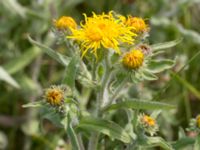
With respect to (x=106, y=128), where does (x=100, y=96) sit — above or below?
above

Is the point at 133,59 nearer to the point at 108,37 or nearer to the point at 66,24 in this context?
the point at 108,37

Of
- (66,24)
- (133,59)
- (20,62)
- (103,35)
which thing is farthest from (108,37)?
(20,62)

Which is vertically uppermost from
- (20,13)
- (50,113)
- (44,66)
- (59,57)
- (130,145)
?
(20,13)

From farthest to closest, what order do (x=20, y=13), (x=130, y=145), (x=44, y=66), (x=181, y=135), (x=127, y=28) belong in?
1. (x=44, y=66)
2. (x=20, y=13)
3. (x=181, y=135)
4. (x=130, y=145)
5. (x=127, y=28)

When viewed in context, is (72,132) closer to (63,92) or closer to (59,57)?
(63,92)

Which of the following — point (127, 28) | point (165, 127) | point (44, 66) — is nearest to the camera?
point (127, 28)

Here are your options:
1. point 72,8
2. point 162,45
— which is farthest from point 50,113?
point 72,8
